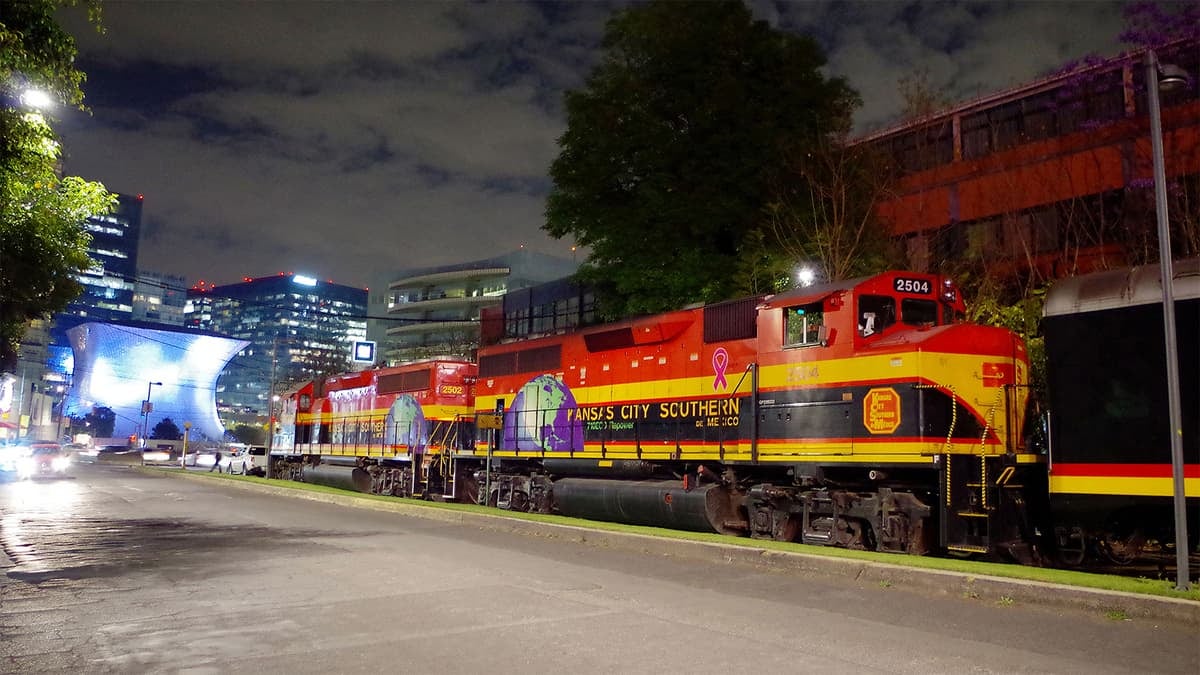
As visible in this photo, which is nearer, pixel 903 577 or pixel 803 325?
pixel 903 577

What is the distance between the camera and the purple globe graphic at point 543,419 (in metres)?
18.4

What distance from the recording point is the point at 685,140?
75.0 feet

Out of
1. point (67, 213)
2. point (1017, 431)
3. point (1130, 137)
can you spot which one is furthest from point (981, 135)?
point (67, 213)

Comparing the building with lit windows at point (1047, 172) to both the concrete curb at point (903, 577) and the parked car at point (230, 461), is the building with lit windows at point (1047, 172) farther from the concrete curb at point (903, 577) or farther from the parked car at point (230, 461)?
the parked car at point (230, 461)

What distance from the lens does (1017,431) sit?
11.3m

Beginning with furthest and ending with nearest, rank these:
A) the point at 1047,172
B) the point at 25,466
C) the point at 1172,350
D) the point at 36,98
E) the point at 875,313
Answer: the point at 25,466 → the point at 1047,172 → the point at 875,313 → the point at 36,98 → the point at 1172,350

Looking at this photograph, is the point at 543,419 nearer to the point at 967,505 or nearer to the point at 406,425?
the point at 406,425

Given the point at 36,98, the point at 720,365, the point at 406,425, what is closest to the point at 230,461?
the point at 406,425

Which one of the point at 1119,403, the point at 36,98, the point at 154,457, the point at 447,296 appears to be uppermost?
the point at 447,296

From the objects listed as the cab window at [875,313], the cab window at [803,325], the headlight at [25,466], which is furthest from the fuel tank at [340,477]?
the cab window at [875,313]

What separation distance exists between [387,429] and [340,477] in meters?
3.28

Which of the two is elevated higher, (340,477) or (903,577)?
(903,577)

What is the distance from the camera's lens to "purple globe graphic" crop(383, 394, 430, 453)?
2522 centimetres

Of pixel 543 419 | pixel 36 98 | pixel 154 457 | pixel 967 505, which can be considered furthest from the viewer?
pixel 154 457
